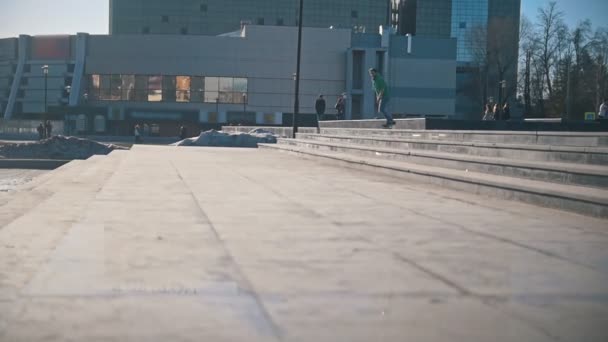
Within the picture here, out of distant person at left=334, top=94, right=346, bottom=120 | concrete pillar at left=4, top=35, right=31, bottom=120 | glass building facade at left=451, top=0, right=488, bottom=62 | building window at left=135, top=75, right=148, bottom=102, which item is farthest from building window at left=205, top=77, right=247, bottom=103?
glass building facade at left=451, top=0, right=488, bottom=62

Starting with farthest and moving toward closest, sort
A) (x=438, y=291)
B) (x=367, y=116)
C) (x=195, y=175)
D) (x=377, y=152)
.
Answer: (x=367, y=116)
(x=377, y=152)
(x=195, y=175)
(x=438, y=291)

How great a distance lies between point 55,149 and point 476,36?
6279 cm

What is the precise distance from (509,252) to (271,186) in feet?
19.6

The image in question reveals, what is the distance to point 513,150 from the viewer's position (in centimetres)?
1096

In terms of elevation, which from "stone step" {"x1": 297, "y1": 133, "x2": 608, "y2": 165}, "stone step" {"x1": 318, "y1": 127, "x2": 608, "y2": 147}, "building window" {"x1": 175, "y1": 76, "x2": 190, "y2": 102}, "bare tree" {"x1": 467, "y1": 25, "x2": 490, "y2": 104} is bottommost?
"stone step" {"x1": 297, "y1": 133, "x2": 608, "y2": 165}

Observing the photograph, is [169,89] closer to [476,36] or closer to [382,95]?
[476,36]

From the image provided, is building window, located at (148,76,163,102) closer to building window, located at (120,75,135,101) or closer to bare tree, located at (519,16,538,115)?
building window, located at (120,75,135,101)

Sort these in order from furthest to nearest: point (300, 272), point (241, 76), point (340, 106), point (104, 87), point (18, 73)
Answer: point (18, 73) → point (104, 87) → point (241, 76) → point (340, 106) → point (300, 272)

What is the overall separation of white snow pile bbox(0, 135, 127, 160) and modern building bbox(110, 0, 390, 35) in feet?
309

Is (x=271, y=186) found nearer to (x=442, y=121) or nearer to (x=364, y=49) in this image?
(x=442, y=121)

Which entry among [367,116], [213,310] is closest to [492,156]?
[213,310]

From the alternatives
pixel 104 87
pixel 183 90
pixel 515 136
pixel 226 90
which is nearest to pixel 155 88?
pixel 183 90

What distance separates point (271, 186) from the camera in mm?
10906

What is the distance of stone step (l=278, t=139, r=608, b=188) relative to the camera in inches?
323
